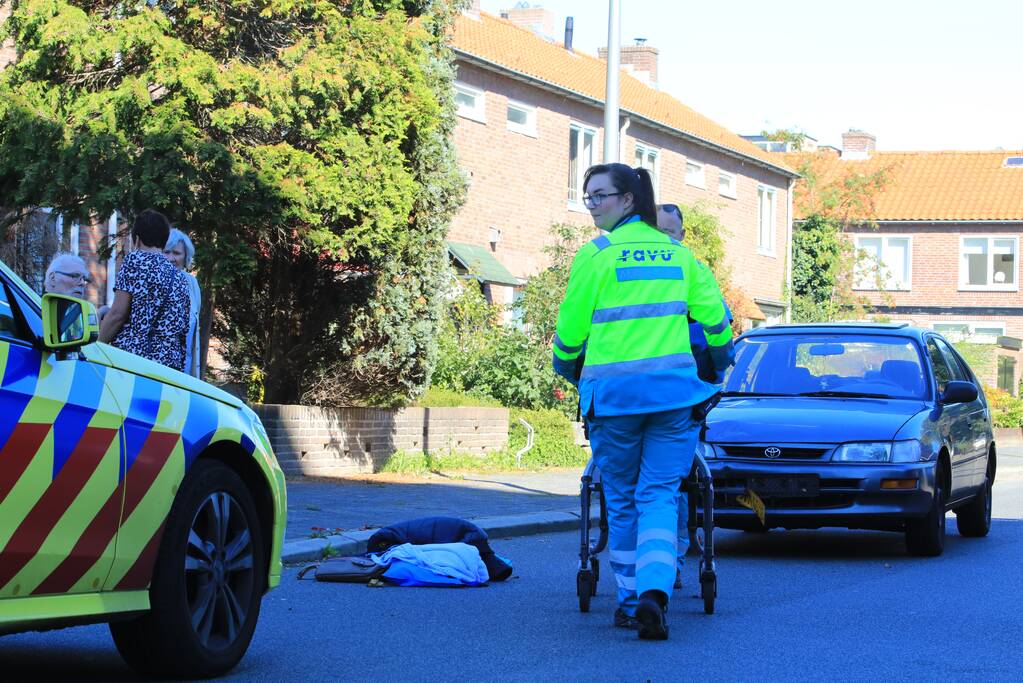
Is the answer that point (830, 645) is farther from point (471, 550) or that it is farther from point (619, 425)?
point (471, 550)

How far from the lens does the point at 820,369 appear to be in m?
12.3

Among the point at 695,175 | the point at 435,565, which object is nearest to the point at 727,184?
the point at 695,175

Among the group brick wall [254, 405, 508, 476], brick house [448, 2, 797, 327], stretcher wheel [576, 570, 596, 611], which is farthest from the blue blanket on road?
brick house [448, 2, 797, 327]

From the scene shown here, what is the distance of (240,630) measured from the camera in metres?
6.06

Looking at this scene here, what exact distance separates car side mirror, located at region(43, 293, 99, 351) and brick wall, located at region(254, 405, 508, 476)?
10249mm

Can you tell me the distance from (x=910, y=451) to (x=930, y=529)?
61cm

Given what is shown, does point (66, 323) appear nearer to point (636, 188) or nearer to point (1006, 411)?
point (636, 188)

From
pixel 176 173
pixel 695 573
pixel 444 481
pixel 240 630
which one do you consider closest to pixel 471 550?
pixel 695 573

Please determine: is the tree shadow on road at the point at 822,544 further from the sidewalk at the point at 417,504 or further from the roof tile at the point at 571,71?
the roof tile at the point at 571,71

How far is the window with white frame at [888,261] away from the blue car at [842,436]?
38.9m

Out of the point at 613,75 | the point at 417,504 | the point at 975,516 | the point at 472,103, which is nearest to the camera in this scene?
the point at 975,516

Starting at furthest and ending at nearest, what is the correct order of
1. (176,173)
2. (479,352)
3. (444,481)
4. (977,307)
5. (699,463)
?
(977,307) < (479,352) < (444,481) < (176,173) < (699,463)

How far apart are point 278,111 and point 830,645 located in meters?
8.46

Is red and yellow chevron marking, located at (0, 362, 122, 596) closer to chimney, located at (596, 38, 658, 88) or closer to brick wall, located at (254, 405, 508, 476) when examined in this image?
brick wall, located at (254, 405, 508, 476)
